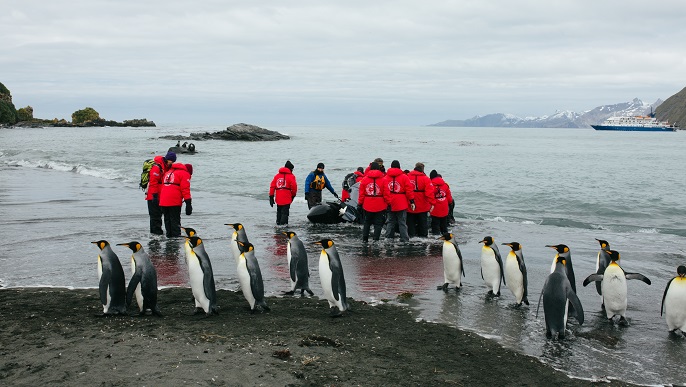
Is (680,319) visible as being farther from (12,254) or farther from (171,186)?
(12,254)

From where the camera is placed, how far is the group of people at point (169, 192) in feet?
44.6

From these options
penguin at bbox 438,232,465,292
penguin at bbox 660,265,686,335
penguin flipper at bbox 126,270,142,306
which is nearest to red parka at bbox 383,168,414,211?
penguin at bbox 438,232,465,292

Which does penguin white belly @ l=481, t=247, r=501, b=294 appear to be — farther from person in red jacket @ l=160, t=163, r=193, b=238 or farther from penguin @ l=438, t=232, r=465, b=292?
person in red jacket @ l=160, t=163, r=193, b=238

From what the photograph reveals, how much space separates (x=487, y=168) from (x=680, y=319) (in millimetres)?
41520

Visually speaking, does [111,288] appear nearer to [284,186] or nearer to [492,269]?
[492,269]

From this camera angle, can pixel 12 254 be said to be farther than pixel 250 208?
No

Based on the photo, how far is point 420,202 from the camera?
570 inches

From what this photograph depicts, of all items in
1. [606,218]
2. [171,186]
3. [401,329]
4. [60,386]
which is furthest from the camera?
[606,218]

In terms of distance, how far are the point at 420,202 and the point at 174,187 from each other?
541cm

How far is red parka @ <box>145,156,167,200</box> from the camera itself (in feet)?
46.1

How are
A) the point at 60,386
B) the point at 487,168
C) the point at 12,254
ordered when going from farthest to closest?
the point at 487,168, the point at 12,254, the point at 60,386

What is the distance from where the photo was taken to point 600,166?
51875 millimetres

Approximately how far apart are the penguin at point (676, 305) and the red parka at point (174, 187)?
9.28 m


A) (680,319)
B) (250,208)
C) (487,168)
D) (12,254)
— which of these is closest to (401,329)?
(680,319)
